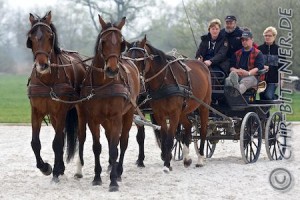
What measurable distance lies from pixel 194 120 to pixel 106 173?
196cm

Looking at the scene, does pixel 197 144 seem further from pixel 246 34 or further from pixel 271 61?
pixel 246 34

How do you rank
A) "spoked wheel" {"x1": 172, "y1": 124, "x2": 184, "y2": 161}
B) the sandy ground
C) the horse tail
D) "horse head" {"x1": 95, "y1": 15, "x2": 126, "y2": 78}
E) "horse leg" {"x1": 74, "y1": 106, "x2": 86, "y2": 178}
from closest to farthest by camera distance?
the sandy ground, "horse head" {"x1": 95, "y1": 15, "x2": 126, "y2": 78}, "horse leg" {"x1": 74, "y1": 106, "x2": 86, "y2": 178}, the horse tail, "spoked wheel" {"x1": 172, "y1": 124, "x2": 184, "y2": 161}

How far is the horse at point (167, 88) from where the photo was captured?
8875 mm

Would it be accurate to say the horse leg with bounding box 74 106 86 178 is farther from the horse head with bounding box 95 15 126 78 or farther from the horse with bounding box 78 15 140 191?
the horse head with bounding box 95 15 126 78

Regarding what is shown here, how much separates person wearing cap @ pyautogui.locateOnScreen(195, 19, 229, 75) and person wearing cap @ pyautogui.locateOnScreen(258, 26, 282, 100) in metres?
0.68

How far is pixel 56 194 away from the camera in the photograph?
6949 mm

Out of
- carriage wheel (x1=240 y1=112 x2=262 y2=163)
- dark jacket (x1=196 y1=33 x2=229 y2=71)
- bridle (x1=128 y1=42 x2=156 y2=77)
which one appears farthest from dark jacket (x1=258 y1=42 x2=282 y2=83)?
bridle (x1=128 y1=42 x2=156 y2=77)

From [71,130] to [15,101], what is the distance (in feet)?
74.1

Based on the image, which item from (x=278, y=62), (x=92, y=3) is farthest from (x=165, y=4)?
(x=278, y=62)

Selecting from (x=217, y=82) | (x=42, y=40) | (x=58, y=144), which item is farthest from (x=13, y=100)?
(x=42, y=40)

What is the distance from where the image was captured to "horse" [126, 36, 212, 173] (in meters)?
8.88

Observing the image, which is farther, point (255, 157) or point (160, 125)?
point (255, 157)

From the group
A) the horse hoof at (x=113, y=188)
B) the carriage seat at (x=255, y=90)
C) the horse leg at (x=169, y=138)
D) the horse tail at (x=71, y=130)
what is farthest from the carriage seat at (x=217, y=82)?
the horse hoof at (x=113, y=188)

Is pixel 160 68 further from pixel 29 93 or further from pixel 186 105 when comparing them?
pixel 29 93
